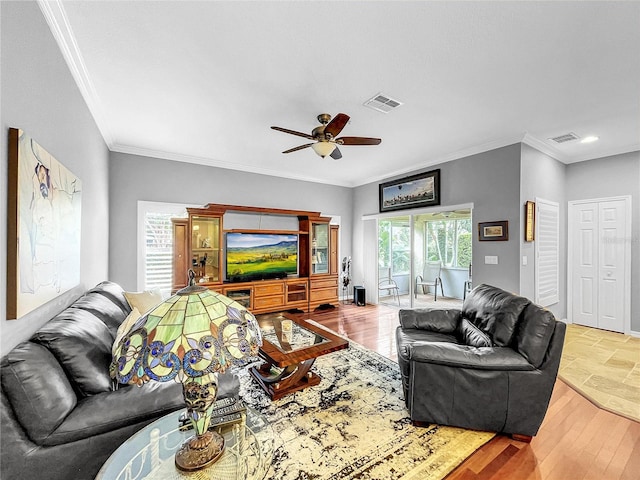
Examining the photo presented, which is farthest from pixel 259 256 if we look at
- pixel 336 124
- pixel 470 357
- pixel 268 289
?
pixel 470 357

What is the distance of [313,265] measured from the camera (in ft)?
18.5

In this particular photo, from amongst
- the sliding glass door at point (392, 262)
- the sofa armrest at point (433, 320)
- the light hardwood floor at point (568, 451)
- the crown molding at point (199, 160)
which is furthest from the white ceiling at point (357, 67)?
the light hardwood floor at point (568, 451)

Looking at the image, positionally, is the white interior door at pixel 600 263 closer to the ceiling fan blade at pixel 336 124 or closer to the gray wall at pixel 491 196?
the gray wall at pixel 491 196

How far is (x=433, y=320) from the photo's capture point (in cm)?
282

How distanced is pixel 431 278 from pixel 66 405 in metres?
5.59

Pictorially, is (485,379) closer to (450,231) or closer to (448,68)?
(448,68)

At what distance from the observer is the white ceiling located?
5.71 ft

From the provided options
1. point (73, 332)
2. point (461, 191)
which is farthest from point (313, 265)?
point (73, 332)

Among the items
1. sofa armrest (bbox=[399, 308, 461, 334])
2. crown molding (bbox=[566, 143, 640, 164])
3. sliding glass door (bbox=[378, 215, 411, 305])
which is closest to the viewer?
sofa armrest (bbox=[399, 308, 461, 334])

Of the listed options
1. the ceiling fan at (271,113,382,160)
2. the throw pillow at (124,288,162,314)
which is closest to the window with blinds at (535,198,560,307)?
the ceiling fan at (271,113,382,160)

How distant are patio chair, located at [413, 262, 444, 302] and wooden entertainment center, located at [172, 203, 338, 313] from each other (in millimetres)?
1698

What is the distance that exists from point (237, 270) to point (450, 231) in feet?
12.8

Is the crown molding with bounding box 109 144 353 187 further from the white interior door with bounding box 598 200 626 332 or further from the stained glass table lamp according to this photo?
the white interior door with bounding box 598 200 626 332

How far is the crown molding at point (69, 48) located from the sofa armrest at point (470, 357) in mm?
3108
